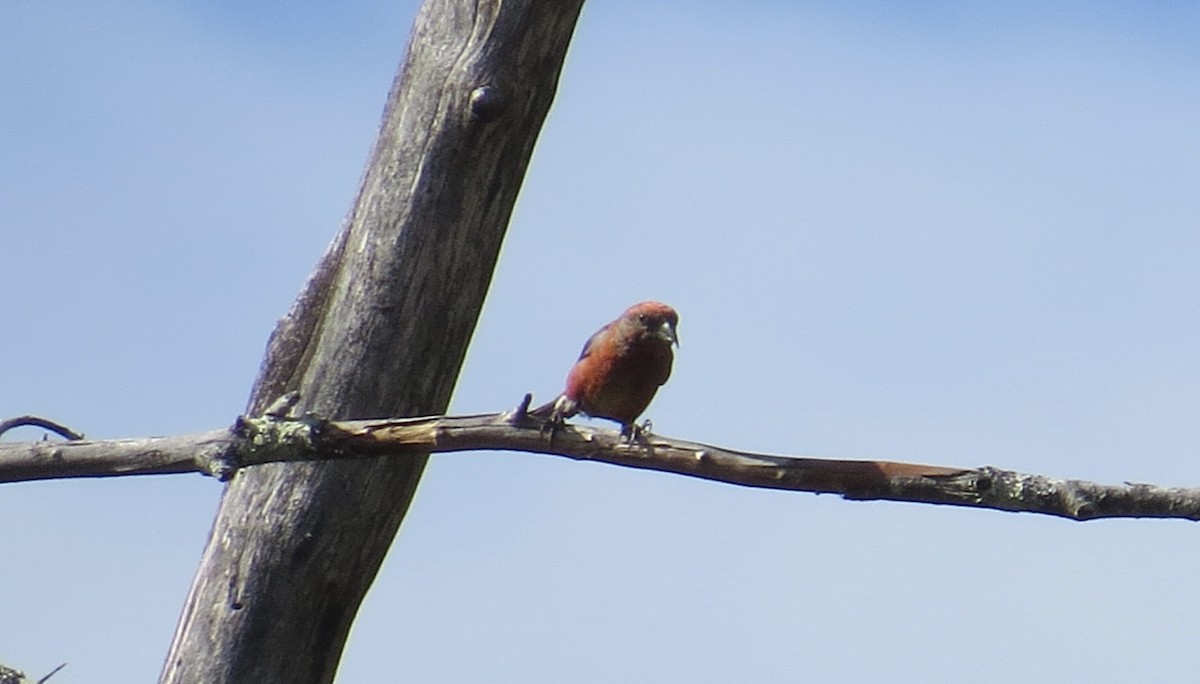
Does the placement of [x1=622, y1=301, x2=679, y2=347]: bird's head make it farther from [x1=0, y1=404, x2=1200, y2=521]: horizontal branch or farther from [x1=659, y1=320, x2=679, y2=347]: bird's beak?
[x1=0, y1=404, x2=1200, y2=521]: horizontal branch

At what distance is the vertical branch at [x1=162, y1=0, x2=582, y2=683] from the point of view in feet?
17.7

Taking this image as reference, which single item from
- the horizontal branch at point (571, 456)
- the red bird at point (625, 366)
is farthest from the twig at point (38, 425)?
the red bird at point (625, 366)

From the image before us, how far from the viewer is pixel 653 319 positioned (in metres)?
7.27

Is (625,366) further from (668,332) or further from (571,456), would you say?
(571,456)

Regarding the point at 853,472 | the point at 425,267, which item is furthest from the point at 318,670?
the point at 853,472

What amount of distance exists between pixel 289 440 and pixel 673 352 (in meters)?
2.65

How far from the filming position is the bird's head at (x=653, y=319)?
7238 mm

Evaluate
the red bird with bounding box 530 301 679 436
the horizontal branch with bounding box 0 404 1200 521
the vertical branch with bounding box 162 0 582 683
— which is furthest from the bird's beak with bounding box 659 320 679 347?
the horizontal branch with bounding box 0 404 1200 521

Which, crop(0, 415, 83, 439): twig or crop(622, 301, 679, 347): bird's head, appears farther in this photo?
crop(622, 301, 679, 347): bird's head

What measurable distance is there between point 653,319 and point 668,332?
0.30 feet

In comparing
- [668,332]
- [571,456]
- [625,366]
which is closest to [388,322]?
[571,456]

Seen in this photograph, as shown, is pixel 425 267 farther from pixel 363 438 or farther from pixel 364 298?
pixel 363 438

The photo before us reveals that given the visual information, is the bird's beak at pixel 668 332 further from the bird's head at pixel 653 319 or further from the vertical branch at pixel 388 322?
the vertical branch at pixel 388 322

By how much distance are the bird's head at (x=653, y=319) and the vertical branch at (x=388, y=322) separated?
70.9 inches
